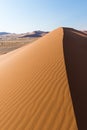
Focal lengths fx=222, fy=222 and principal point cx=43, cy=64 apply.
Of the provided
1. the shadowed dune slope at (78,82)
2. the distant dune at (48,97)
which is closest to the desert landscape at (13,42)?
the shadowed dune slope at (78,82)

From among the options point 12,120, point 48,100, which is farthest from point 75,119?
point 12,120

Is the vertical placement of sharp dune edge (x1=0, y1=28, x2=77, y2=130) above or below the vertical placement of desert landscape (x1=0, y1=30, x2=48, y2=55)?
above

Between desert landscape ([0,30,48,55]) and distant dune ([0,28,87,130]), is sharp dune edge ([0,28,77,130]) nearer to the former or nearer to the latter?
distant dune ([0,28,87,130])

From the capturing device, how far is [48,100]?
15.8 ft

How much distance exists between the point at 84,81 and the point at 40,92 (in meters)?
1.17

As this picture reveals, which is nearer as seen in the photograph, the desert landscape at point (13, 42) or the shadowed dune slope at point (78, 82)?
the shadowed dune slope at point (78, 82)

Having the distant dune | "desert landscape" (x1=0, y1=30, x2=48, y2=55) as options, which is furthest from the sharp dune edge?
"desert landscape" (x1=0, y1=30, x2=48, y2=55)

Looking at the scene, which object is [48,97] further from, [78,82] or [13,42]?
[13,42]

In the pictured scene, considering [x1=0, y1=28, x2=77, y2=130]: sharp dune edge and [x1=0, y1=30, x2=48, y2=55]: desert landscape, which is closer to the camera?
[x1=0, y1=28, x2=77, y2=130]: sharp dune edge

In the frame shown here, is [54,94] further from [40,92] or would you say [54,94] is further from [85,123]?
[85,123]

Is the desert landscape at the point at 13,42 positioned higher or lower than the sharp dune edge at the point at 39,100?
lower

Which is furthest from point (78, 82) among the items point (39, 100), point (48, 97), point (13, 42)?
point (13, 42)

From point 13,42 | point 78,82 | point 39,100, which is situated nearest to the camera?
point 39,100

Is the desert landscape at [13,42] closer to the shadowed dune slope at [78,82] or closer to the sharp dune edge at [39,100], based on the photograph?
the shadowed dune slope at [78,82]
